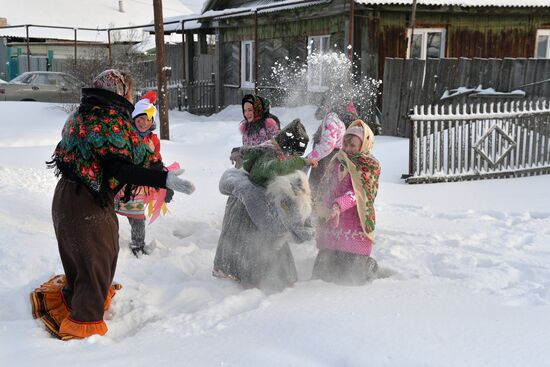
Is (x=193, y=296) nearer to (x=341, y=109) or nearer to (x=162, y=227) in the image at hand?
(x=162, y=227)

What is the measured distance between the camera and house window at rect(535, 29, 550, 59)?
14.9 meters

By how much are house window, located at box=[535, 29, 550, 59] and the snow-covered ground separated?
9.57 metres

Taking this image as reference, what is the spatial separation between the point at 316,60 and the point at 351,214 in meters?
11.0

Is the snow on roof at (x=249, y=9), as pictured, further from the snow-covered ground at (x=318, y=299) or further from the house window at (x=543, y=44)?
the snow-covered ground at (x=318, y=299)

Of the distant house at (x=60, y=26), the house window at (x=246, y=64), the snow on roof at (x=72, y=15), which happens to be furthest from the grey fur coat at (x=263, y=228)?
the snow on roof at (x=72, y=15)

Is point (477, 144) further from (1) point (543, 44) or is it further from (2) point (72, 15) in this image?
(2) point (72, 15)

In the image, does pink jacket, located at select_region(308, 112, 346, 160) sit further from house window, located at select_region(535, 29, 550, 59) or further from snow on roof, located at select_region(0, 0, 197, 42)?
→ snow on roof, located at select_region(0, 0, 197, 42)

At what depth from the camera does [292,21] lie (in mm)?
15461

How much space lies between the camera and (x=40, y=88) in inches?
749

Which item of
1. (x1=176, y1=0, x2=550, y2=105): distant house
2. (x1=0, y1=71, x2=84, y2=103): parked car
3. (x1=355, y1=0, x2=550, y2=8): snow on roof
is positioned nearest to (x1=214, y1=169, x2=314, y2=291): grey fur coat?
(x1=176, y1=0, x2=550, y2=105): distant house

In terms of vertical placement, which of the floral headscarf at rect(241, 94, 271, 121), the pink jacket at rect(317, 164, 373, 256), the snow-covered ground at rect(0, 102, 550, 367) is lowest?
the snow-covered ground at rect(0, 102, 550, 367)

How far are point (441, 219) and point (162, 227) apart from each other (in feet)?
9.70

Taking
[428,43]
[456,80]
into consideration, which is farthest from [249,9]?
[456,80]

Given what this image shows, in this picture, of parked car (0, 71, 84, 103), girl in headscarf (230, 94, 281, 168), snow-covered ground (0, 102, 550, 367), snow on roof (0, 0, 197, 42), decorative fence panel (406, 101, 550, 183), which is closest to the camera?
snow-covered ground (0, 102, 550, 367)
